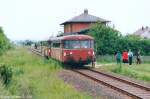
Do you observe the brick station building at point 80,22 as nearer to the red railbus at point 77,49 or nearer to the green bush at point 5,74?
the red railbus at point 77,49

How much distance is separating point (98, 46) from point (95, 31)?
1.77 metres

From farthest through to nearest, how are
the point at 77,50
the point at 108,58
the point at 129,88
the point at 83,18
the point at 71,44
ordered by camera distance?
the point at 83,18 → the point at 108,58 → the point at 71,44 → the point at 77,50 → the point at 129,88

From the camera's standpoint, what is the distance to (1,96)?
1427cm


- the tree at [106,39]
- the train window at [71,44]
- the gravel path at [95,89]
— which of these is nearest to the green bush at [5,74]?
the gravel path at [95,89]

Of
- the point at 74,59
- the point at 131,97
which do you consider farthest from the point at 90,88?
the point at 74,59

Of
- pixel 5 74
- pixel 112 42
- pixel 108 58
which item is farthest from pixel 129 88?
pixel 112 42

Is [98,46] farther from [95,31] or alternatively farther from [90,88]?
[90,88]

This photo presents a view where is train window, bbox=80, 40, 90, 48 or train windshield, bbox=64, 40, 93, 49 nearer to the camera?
train windshield, bbox=64, 40, 93, 49

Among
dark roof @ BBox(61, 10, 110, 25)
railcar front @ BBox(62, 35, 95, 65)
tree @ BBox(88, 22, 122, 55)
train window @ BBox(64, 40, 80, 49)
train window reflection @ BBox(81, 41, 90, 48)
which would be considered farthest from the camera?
dark roof @ BBox(61, 10, 110, 25)

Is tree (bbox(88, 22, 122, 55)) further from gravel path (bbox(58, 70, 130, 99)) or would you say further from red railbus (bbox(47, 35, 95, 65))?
gravel path (bbox(58, 70, 130, 99))

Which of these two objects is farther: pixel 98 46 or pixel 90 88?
pixel 98 46

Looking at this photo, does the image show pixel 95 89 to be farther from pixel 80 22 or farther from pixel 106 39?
pixel 80 22

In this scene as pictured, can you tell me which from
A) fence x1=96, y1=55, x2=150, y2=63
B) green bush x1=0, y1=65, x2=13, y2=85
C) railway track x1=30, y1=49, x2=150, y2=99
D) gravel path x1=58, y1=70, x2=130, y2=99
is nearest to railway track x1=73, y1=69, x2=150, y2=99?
railway track x1=30, y1=49, x2=150, y2=99

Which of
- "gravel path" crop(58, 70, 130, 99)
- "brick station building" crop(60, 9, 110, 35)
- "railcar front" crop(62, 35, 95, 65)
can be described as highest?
"brick station building" crop(60, 9, 110, 35)
